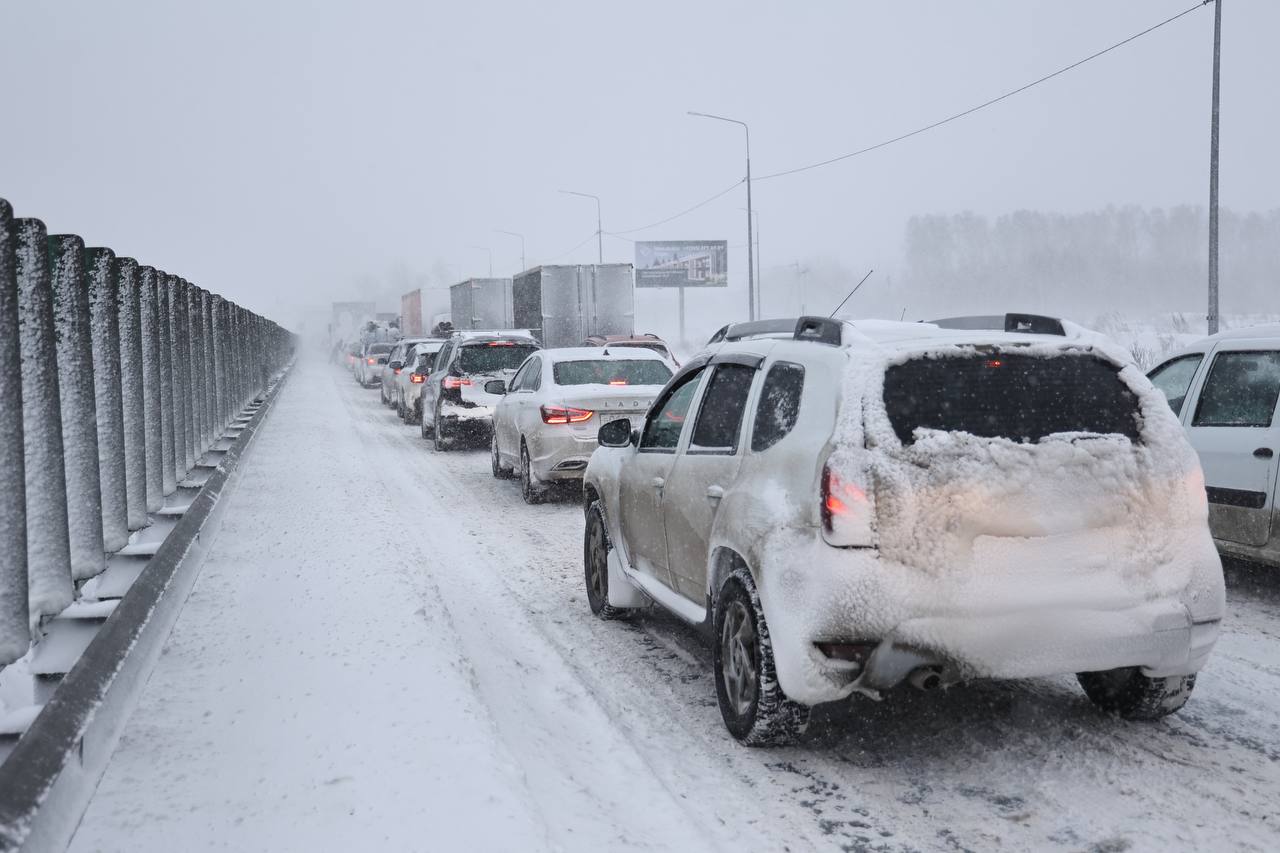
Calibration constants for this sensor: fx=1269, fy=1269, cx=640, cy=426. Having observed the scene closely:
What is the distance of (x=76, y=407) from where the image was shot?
5613mm

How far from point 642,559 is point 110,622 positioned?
298 centimetres

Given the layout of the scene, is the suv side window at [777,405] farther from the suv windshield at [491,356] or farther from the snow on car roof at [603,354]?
the suv windshield at [491,356]

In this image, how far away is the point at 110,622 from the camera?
4.69m

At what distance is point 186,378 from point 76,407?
593 cm

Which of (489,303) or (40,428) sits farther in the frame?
(489,303)

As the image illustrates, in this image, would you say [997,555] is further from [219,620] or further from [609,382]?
[609,382]

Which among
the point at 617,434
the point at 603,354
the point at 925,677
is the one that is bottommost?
the point at 925,677

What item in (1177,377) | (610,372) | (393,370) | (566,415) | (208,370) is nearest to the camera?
(1177,377)


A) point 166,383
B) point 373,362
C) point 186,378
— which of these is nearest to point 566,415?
point 186,378

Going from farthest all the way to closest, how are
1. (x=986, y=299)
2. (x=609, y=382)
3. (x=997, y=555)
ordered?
(x=986, y=299) → (x=609, y=382) → (x=997, y=555)

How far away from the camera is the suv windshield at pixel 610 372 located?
13320 mm

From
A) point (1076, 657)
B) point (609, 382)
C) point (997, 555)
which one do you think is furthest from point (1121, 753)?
point (609, 382)

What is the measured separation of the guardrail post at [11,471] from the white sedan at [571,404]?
319 inches

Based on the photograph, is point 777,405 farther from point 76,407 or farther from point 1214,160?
point 1214,160
